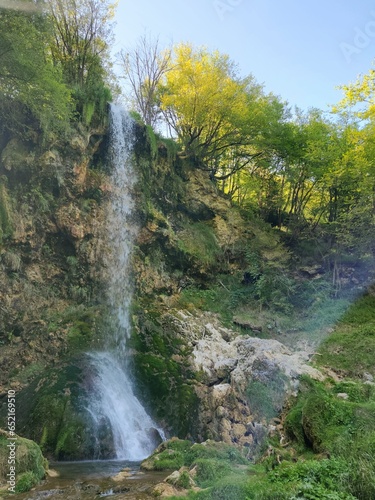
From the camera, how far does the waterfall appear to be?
35.8 feet

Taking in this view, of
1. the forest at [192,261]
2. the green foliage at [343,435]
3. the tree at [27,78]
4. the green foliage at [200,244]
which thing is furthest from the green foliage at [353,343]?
the tree at [27,78]

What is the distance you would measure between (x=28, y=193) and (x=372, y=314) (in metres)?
15.1

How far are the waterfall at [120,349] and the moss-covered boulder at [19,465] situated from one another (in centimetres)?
278

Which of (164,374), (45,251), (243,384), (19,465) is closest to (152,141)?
(45,251)

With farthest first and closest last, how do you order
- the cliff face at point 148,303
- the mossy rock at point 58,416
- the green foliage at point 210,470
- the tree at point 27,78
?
the tree at point 27,78, the cliff face at point 148,303, the mossy rock at point 58,416, the green foliage at point 210,470

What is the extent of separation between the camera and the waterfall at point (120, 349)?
10922 millimetres

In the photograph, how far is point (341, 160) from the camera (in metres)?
19.2

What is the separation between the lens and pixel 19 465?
24.9 feet

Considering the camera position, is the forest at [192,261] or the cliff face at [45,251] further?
the cliff face at [45,251]

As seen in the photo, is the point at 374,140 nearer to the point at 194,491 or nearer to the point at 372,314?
the point at 372,314

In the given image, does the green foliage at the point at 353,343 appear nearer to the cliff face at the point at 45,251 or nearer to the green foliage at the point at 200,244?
the green foliage at the point at 200,244

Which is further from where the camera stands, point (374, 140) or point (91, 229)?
point (374, 140)

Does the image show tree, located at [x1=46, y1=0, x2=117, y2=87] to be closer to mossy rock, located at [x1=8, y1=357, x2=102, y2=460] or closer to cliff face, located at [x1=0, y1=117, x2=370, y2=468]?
cliff face, located at [x1=0, y1=117, x2=370, y2=468]

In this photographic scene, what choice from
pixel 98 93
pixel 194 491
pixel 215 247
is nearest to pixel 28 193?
pixel 98 93
